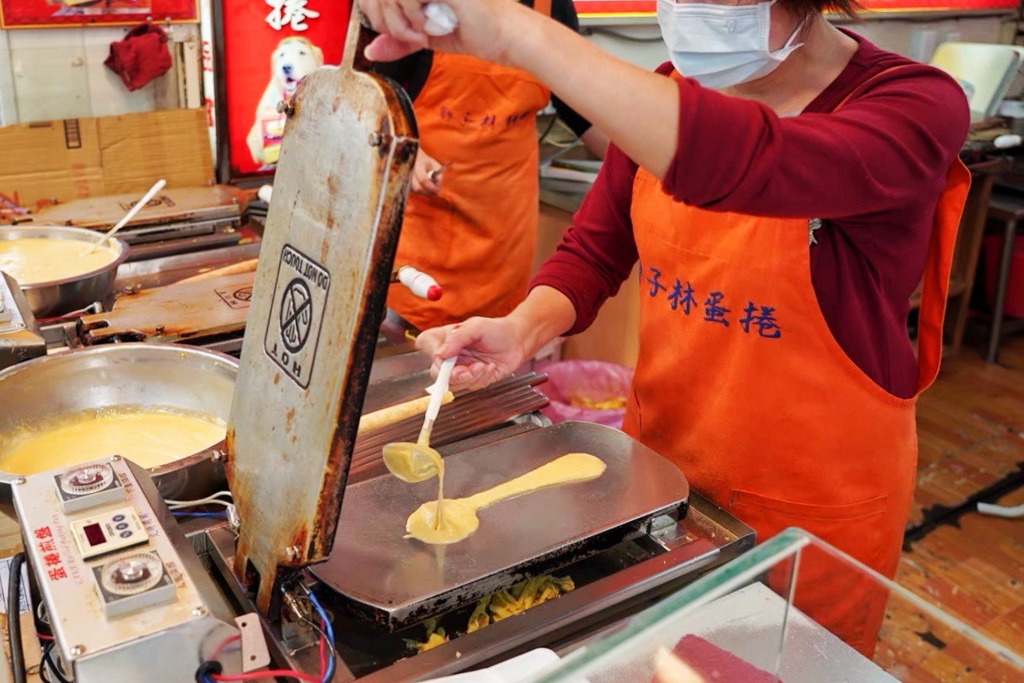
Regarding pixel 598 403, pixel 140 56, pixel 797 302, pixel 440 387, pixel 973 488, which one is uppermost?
pixel 140 56

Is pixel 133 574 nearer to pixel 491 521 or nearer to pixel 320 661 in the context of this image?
pixel 320 661

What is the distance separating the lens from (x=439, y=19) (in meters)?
1.03

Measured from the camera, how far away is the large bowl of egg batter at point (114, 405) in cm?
163

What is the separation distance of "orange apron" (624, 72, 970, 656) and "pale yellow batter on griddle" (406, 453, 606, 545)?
0.94ft

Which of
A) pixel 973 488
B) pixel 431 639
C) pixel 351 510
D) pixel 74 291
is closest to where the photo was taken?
pixel 431 639

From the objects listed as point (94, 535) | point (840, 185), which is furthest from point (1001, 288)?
point (94, 535)

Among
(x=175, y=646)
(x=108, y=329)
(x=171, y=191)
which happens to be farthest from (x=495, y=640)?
(x=171, y=191)

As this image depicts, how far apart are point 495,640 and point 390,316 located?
133 cm

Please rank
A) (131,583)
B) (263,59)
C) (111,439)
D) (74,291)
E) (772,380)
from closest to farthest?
1. (131,583)
2. (772,380)
3. (111,439)
4. (74,291)
5. (263,59)

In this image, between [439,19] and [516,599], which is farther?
[516,599]

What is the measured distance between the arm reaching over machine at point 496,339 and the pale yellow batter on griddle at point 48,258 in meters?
1.24

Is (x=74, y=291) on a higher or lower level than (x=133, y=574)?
lower

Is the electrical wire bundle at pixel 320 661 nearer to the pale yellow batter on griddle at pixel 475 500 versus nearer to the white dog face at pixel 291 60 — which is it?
the pale yellow batter on griddle at pixel 475 500

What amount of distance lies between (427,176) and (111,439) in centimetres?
126
